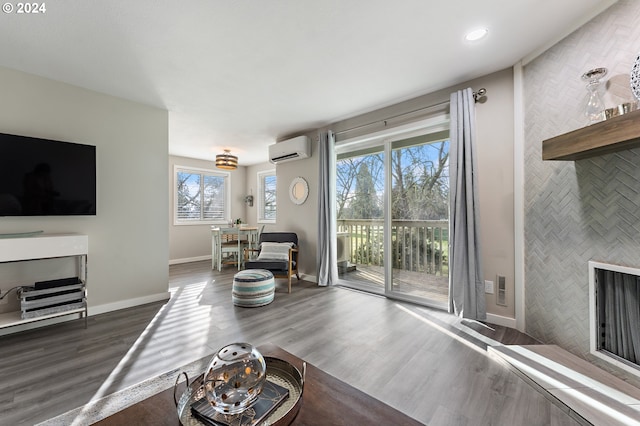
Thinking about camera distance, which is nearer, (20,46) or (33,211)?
(20,46)

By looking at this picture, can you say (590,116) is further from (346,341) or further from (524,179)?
(346,341)

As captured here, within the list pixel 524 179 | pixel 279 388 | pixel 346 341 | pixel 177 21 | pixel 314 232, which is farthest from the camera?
pixel 314 232

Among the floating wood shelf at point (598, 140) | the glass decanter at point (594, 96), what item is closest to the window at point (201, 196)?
Answer: the floating wood shelf at point (598, 140)

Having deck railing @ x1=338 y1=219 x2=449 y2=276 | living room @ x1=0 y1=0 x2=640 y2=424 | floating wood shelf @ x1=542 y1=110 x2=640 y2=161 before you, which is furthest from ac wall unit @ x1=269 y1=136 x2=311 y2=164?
floating wood shelf @ x1=542 y1=110 x2=640 y2=161

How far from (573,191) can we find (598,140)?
0.61 meters

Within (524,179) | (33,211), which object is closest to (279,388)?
(524,179)

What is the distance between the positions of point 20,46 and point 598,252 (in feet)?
15.7

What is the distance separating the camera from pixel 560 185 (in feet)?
6.93

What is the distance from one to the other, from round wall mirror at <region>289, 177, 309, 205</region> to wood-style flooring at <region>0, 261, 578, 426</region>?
181cm

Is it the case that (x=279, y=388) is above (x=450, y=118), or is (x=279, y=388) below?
below

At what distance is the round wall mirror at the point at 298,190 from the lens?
444 centimetres

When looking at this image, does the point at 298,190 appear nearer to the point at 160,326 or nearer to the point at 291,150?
the point at 291,150

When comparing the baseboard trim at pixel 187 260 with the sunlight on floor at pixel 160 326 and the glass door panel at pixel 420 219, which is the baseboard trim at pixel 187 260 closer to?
the sunlight on floor at pixel 160 326

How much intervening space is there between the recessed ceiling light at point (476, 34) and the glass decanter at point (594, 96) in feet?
2.47
